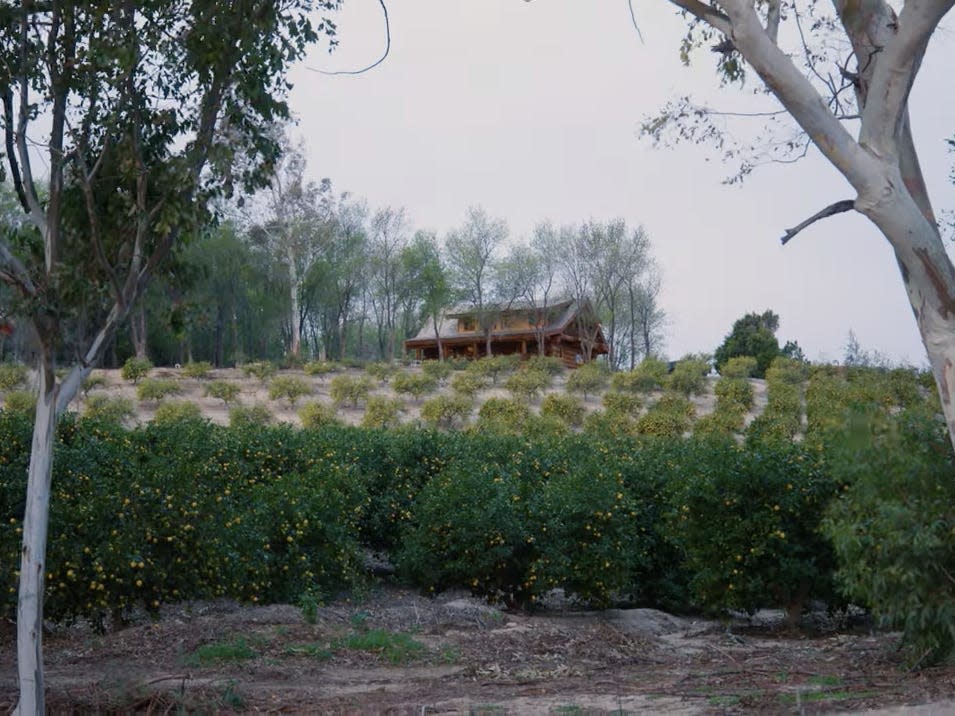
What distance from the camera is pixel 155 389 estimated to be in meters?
31.4

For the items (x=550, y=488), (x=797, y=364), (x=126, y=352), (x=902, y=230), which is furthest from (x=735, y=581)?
(x=126, y=352)

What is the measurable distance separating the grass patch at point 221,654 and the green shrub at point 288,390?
24.4m

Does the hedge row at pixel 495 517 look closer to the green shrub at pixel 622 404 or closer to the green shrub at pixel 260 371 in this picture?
the green shrub at pixel 622 404

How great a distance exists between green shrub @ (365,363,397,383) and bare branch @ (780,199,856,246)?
30.9 metres

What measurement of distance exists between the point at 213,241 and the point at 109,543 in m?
38.4

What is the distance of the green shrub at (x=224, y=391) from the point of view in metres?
32.8

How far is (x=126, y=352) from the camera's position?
45.0 metres

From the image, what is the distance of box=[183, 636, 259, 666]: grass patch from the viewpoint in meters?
8.84

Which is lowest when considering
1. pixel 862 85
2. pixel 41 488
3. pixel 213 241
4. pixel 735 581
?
pixel 735 581

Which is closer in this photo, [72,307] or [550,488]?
[72,307]

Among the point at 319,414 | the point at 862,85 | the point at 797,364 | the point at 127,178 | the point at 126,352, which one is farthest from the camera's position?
the point at 126,352

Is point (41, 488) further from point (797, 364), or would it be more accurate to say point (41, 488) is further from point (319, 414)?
point (797, 364)

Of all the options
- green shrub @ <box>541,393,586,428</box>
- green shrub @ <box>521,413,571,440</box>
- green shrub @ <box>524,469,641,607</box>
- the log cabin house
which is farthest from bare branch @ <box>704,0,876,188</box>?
the log cabin house

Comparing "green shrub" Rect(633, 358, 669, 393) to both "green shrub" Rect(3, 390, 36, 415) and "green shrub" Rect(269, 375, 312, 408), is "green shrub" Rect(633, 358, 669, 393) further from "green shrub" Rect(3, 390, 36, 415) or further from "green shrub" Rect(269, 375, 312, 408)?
"green shrub" Rect(3, 390, 36, 415)
